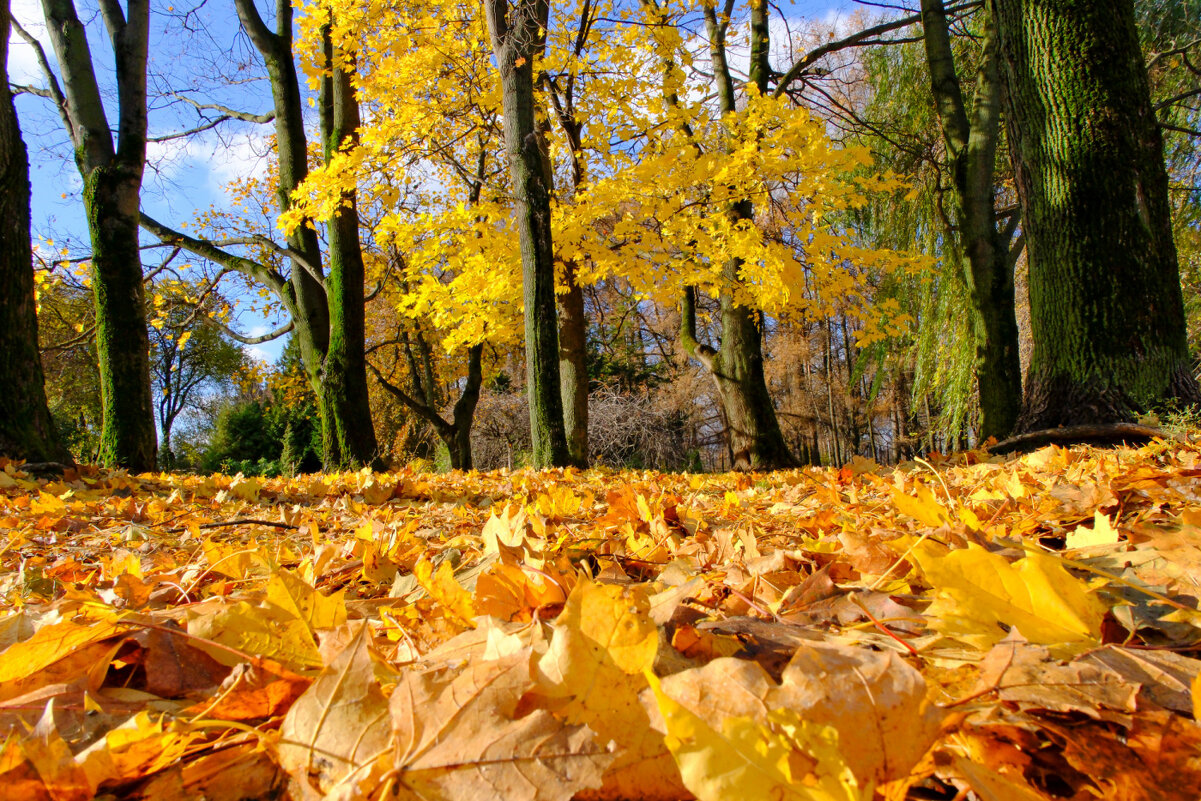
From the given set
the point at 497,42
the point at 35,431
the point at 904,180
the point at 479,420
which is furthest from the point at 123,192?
the point at 479,420

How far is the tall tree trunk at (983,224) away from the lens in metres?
7.16

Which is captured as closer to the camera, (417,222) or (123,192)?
(123,192)

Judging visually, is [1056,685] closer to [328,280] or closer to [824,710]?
[824,710]

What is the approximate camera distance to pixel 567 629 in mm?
483

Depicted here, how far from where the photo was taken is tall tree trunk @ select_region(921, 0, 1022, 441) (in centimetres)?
716

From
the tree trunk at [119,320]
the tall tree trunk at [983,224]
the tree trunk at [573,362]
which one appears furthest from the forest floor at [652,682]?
the tree trunk at [573,362]

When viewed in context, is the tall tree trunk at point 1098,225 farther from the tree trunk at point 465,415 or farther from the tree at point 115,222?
the tree trunk at point 465,415

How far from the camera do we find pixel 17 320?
4.51m

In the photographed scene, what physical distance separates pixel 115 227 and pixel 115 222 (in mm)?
50

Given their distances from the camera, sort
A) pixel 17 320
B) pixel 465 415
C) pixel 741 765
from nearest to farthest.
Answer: pixel 741 765
pixel 17 320
pixel 465 415

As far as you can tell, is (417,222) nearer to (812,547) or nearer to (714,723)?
(812,547)

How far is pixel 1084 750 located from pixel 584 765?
0.35 m

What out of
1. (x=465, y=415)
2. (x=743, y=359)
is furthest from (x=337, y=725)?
(x=465, y=415)

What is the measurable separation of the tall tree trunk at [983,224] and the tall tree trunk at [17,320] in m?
8.87
